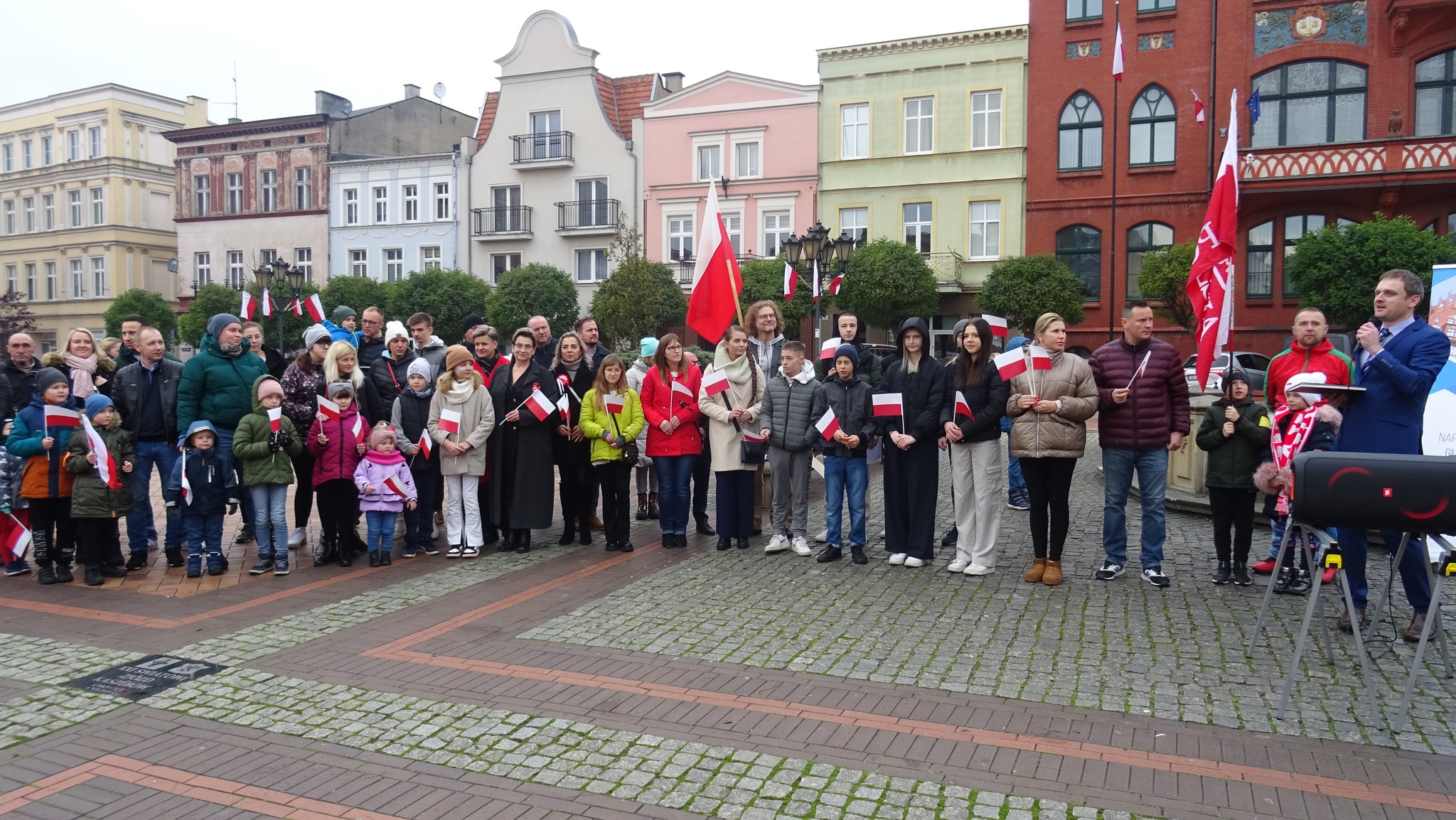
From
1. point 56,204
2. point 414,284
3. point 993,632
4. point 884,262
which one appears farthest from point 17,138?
point 993,632

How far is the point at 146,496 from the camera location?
28.8 ft

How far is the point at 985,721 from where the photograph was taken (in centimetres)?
506

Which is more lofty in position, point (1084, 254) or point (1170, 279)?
point (1084, 254)

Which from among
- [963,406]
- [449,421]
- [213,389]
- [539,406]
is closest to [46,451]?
[213,389]

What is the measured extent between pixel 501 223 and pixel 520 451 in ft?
116

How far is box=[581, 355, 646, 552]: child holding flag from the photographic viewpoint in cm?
938

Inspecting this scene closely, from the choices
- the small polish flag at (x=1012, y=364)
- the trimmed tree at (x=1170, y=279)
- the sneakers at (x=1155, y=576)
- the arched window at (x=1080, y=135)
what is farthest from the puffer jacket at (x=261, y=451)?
the arched window at (x=1080, y=135)

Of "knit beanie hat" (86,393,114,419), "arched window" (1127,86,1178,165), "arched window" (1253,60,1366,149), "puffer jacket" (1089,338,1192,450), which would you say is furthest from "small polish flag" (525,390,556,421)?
"arched window" (1253,60,1366,149)

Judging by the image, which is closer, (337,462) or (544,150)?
(337,462)

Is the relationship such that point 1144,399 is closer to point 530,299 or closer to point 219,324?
point 219,324

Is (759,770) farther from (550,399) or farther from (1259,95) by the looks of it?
(1259,95)

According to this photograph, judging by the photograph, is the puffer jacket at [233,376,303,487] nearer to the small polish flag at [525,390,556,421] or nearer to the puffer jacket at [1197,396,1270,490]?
the small polish flag at [525,390,556,421]

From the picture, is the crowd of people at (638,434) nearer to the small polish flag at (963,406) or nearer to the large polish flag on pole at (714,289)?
the small polish flag at (963,406)

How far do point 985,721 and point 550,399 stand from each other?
5.58 metres
